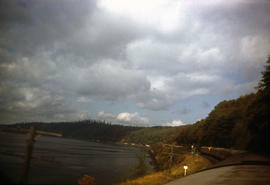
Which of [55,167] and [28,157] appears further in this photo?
[55,167]

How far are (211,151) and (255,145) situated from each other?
15641 millimetres

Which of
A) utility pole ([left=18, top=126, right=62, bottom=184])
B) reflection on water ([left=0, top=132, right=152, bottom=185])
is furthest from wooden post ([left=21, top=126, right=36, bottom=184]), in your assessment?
reflection on water ([left=0, top=132, right=152, bottom=185])

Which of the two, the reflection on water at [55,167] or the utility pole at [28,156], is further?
the reflection on water at [55,167]

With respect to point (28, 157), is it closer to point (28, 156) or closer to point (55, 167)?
point (28, 156)

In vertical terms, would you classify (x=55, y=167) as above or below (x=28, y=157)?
below

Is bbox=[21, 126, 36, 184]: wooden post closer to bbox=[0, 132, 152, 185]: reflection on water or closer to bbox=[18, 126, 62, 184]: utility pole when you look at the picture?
bbox=[18, 126, 62, 184]: utility pole

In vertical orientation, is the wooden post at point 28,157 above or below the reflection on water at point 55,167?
above

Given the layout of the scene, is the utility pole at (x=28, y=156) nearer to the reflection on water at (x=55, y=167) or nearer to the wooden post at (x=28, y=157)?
the wooden post at (x=28, y=157)

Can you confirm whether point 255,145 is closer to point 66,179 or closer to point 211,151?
point 211,151

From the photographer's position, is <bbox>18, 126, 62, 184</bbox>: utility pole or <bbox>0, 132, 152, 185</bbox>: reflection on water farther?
<bbox>0, 132, 152, 185</bbox>: reflection on water

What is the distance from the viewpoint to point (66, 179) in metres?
41.1

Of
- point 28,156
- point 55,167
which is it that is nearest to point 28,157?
point 28,156

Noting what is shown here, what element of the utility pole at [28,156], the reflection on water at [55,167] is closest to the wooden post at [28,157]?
the utility pole at [28,156]

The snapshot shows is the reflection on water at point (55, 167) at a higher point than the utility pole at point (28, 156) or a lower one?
lower
